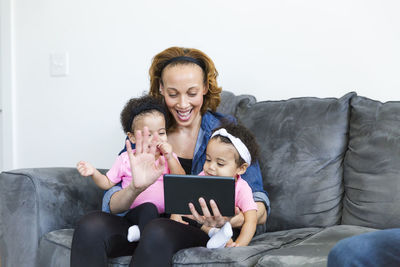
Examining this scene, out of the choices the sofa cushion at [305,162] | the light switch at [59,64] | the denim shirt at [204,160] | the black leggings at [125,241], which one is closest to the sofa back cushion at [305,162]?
the sofa cushion at [305,162]

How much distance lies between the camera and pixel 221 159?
165cm

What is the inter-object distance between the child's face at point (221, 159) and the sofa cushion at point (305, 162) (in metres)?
0.30

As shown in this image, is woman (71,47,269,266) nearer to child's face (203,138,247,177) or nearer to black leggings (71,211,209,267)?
black leggings (71,211,209,267)

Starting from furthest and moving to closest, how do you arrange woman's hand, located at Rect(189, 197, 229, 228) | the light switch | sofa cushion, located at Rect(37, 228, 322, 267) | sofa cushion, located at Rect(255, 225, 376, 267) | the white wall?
the light switch, the white wall, woman's hand, located at Rect(189, 197, 229, 228), sofa cushion, located at Rect(37, 228, 322, 267), sofa cushion, located at Rect(255, 225, 376, 267)

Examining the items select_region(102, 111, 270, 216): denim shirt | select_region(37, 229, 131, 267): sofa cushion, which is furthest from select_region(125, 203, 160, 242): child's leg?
select_region(37, 229, 131, 267): sofa cushion

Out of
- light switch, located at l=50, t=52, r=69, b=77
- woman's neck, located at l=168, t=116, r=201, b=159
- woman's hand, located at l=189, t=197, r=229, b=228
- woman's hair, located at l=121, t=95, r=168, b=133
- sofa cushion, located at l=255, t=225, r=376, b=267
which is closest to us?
sofa cushion, located at l=255, t=225, r=376, b=267

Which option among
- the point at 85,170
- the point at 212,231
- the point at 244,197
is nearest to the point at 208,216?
the point at 212,231

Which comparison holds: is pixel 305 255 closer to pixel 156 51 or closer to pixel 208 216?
pixel 208 216

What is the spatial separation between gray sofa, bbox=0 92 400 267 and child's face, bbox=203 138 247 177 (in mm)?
272

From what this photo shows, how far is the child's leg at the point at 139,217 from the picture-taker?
59.9 inches

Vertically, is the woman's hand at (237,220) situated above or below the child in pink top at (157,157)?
below

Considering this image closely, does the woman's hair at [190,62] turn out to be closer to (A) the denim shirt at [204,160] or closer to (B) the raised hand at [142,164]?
Answer: (A) the denim shirt at [204,160]

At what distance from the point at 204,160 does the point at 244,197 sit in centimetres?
29

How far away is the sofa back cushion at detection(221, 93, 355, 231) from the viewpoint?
1827 millimetres
